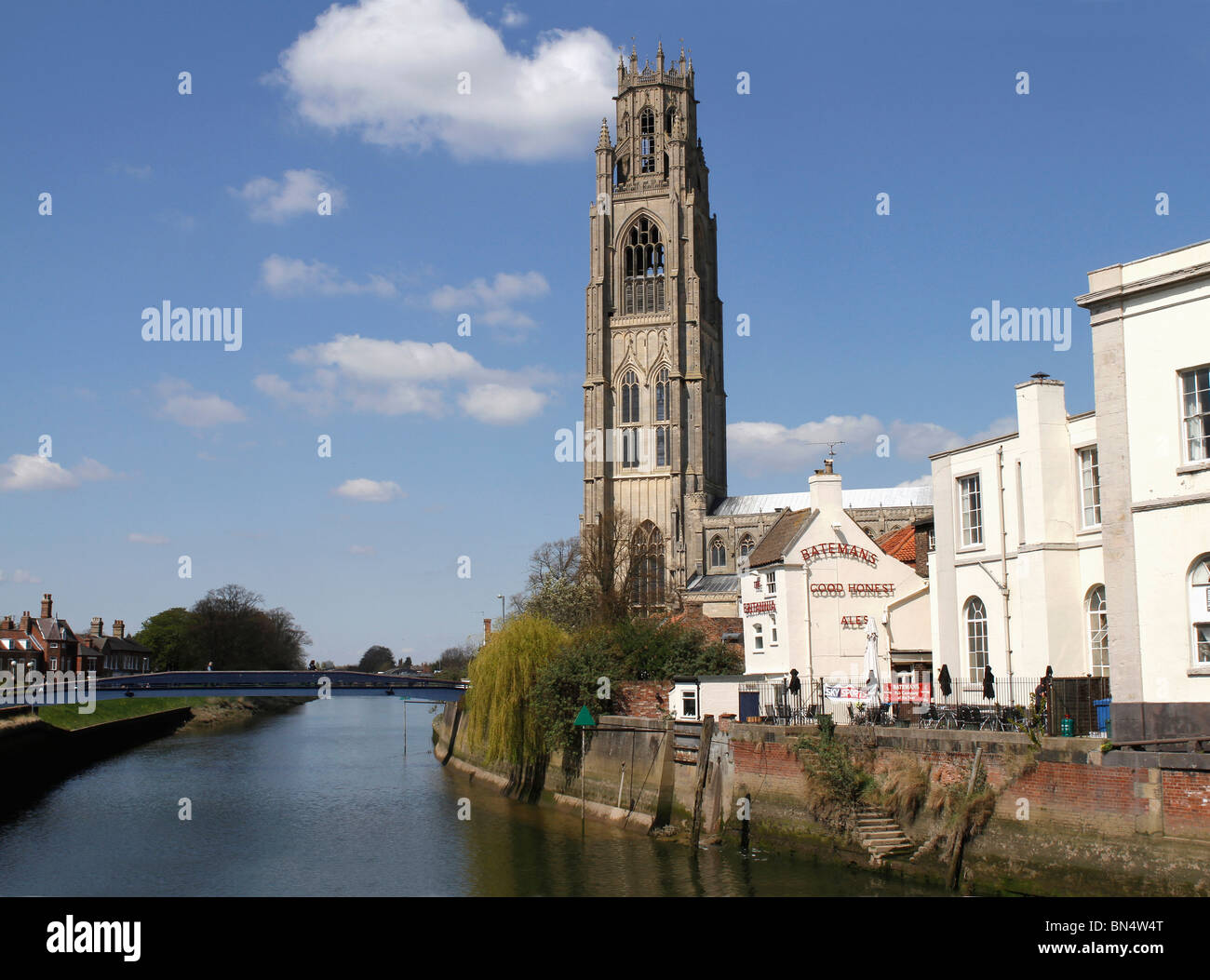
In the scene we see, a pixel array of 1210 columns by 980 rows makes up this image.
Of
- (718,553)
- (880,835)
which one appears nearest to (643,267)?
(718,553)

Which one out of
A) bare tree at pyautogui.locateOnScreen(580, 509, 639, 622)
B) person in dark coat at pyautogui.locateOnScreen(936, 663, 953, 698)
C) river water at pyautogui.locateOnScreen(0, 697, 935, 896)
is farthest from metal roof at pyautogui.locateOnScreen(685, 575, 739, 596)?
person in dark coat at pyautogui.locateOnScreen(936, 663, 953, 698)

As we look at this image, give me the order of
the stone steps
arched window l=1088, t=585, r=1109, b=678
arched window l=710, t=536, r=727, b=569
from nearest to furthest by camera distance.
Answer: the stone steps < arched window l=1088, t=585, r=1109, b=678 < arched window l=710, t=536, r=727, b=569

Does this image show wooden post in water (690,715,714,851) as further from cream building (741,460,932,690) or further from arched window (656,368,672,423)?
arched window (656,368,672,423)

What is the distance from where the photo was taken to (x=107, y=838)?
36.2m

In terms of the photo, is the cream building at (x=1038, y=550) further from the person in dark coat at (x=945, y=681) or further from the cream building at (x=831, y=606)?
the cream building at (x=831, y=606)

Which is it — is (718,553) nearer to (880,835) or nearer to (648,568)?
(648,568)

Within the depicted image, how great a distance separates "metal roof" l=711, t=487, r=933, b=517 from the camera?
321 feet

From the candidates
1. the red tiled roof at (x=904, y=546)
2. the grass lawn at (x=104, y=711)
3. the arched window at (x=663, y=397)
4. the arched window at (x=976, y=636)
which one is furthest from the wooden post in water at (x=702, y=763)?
the arched window at (x=663, y=397)

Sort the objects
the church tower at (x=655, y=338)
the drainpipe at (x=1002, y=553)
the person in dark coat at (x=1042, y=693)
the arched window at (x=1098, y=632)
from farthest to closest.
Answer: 1. the church tower at (x=655, y=338)
2. the drainpipe at (x=1002, y=553)
3. the arched window at (x=1098, y=632)
4. the person in dark coat at (x=1042, y=693)

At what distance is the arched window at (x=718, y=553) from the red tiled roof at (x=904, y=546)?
46980mm

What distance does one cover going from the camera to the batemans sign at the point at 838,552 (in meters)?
43.6

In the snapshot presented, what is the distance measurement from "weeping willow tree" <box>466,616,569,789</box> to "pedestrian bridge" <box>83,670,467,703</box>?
50.6 feet

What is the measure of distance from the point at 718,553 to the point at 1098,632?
69.2 metres
